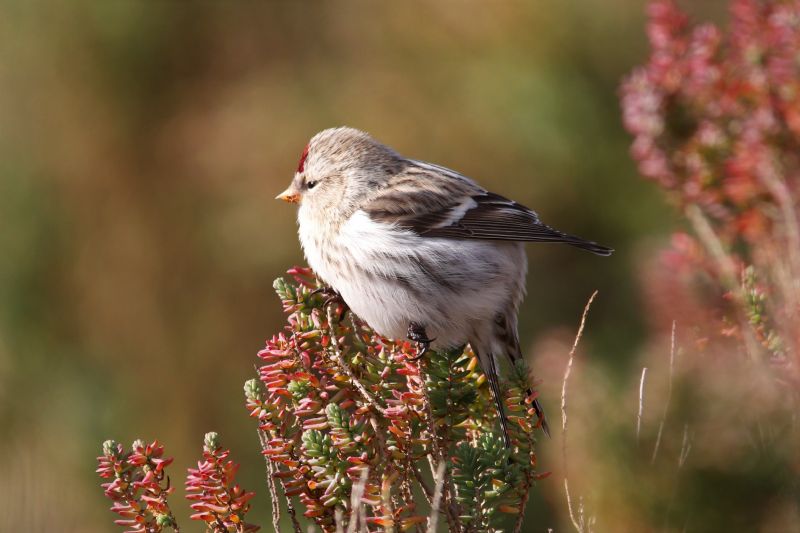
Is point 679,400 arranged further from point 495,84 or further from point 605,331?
point 495,84

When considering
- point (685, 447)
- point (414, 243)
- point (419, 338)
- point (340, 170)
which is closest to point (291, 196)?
point (340, 170)

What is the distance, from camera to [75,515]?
8.24ft

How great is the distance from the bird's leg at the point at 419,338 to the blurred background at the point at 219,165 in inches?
113

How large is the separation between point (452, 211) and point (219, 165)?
11.2 ft

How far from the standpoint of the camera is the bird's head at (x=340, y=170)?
295 cm

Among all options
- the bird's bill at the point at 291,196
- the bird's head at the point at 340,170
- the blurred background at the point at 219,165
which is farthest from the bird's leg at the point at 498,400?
the blurred background at the point at 219,165

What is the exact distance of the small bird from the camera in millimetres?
2570

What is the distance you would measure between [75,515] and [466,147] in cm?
390

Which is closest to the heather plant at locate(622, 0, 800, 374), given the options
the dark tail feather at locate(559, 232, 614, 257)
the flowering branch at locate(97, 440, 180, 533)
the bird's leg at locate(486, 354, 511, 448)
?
the dark tail feather at locate(559, 232, 614, 257)

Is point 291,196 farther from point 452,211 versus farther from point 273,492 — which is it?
point 273,492

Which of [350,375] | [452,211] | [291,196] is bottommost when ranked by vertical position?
[350,375]

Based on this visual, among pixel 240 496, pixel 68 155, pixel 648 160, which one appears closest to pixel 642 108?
pixel 648 160

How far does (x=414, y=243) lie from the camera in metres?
2.76

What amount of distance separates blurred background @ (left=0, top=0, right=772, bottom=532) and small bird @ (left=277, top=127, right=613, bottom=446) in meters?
2.49
